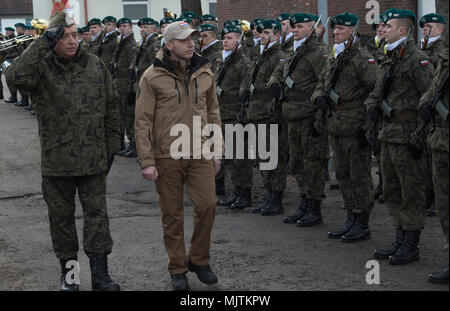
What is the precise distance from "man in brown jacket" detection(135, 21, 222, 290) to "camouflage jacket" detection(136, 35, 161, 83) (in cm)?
628

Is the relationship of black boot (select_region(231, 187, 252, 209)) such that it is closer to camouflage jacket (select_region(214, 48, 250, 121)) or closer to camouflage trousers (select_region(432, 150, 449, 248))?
camouflage jacket (select_region(214, 48, 250, 121))

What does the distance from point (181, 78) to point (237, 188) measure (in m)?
3.58

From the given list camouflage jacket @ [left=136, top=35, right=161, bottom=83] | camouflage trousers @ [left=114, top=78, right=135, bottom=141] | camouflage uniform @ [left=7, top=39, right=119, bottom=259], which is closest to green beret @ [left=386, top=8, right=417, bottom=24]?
camouflage uniform @ [left=7, top=39, right=119, bottom=259]

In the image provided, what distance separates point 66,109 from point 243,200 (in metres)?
3.79

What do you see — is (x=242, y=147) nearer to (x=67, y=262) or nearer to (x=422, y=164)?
(x=422, y=164)

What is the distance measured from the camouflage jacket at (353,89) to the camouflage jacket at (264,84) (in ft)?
4.78

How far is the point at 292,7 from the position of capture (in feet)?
A: 62.7

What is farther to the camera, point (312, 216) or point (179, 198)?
point (312, 216)

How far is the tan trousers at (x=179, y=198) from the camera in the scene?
5539mm

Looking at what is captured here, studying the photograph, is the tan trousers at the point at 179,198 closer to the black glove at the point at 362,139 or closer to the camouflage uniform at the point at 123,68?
the black glove at the point at 362,139

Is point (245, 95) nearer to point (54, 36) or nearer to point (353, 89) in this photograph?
point (353, 89)

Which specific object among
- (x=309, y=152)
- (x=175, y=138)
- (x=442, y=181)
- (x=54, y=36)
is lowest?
(x=309, y=152)

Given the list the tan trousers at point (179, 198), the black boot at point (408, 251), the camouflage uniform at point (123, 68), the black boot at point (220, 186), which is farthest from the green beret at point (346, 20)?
the camouflage uniform at point (123, 68)

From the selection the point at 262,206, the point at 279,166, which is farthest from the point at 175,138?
the point at 262,206
